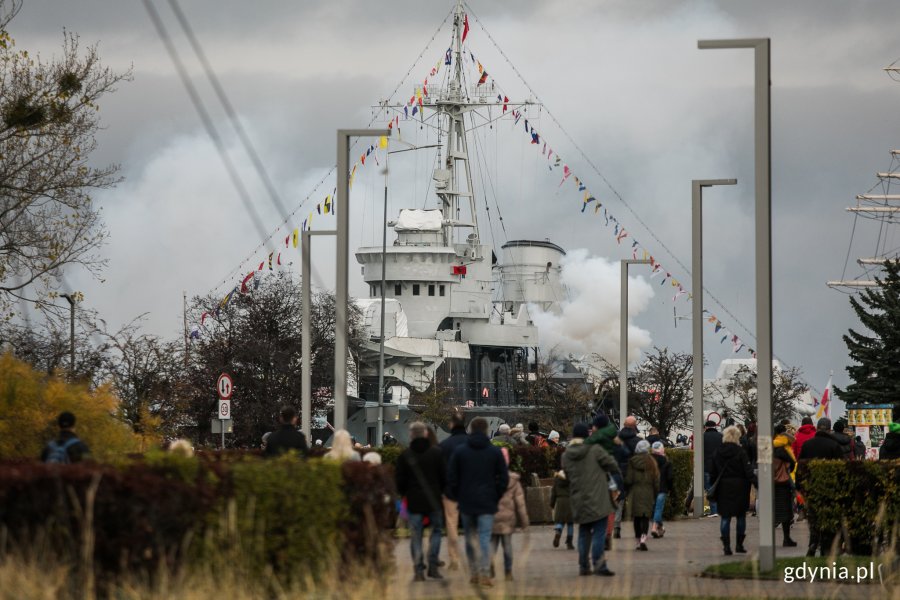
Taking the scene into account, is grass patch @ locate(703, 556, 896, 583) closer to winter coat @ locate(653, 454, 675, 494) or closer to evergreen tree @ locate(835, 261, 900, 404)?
winter coat @ locate(653, 454, 675, 494)

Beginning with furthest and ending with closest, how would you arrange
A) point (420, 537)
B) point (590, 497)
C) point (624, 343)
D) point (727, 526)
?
point (624, 343)
point (727, 526)
point (590, 497)
point (420, 537)

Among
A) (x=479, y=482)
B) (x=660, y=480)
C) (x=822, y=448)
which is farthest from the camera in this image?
(x=660, y=480)

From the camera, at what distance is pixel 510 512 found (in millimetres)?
15758

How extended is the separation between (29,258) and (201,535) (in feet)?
62.0

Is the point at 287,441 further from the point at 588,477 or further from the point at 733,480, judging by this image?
the point at 733,480

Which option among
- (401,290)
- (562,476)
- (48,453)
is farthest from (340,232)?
(401,290)

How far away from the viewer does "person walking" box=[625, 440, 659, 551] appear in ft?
65.7

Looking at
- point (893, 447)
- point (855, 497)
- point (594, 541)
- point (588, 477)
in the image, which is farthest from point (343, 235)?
point (893, 447)

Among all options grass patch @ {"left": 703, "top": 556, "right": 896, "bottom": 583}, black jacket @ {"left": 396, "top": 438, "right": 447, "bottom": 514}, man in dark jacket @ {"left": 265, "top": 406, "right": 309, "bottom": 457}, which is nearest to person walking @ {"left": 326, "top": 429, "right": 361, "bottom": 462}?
man in dark jacket @ {"left": 265, "top": 406, "right": 309, "bottom": 457}

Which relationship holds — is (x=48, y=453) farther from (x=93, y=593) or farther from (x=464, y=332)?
(x=464, y=332)

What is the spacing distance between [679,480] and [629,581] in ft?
52.9

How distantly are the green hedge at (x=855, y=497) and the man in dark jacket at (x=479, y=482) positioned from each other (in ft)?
14.9

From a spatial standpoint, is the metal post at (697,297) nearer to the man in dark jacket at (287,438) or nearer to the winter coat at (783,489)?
the winter coat at (783,489)

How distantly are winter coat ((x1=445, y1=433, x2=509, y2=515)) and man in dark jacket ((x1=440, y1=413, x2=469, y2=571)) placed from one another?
0.23 meters
